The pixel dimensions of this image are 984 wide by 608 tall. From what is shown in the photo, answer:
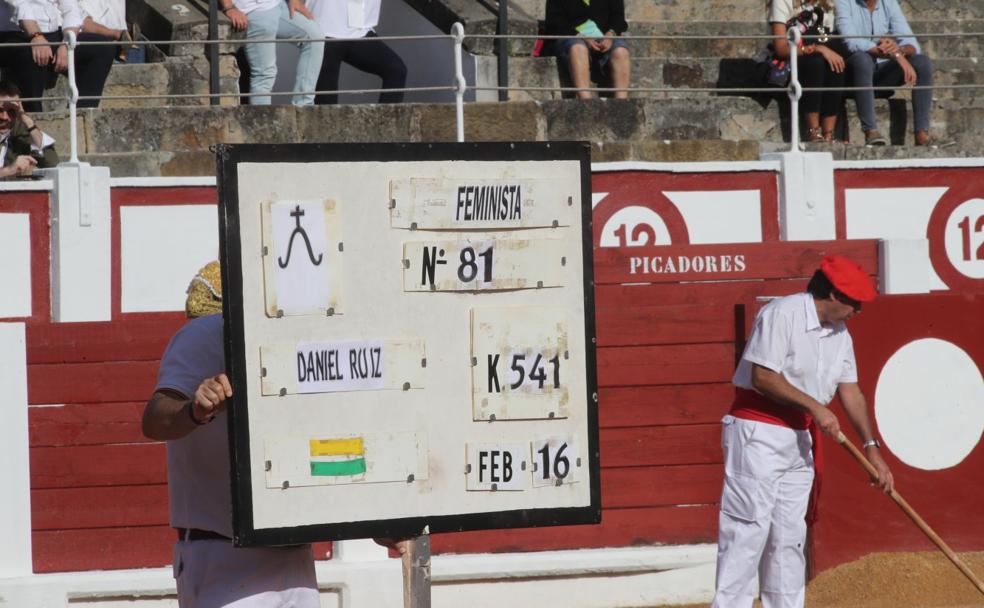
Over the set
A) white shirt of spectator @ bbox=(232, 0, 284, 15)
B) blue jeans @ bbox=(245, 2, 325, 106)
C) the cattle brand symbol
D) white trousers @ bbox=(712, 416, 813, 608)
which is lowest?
white trousers @ bbox=(712, 416, 813, 608)

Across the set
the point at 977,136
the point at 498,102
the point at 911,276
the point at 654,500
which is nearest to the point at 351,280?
the point at 654,500

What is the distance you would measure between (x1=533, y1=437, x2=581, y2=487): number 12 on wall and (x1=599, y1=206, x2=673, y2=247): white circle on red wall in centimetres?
451

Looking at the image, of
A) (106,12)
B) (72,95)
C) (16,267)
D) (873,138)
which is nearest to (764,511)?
(16,267)

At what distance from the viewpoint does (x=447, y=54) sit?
10.3 m

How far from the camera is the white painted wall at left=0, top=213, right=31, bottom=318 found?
771cm

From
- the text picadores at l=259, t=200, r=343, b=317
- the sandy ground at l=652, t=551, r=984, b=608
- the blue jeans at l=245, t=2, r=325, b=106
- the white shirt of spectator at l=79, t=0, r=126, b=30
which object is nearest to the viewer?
the text picadores at l=259, t=200, r=343, b=317

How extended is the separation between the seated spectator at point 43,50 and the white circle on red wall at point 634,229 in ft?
9.56

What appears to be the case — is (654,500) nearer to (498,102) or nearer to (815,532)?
(815,532)

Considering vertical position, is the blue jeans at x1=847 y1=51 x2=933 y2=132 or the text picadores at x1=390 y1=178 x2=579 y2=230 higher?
the blue jeans at x1=847 y1=51 x2=933 y2=132

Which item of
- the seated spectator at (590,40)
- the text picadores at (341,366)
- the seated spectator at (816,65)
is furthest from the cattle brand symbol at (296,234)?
the seated spectator at (816,65)

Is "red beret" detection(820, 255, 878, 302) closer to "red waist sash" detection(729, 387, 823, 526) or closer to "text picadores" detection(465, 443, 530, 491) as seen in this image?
"red waist sash" detection(729, 387, 823, 526)

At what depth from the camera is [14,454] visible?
21.4 feet

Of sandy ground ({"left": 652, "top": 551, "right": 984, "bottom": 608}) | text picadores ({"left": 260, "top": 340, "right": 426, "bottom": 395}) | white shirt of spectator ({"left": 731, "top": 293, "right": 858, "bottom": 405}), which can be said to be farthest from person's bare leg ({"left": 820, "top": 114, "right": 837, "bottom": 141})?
text picadores ({"left": 260, "top": 340, "right": 426, "bottom": 395})

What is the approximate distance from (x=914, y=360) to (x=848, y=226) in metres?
1.57
